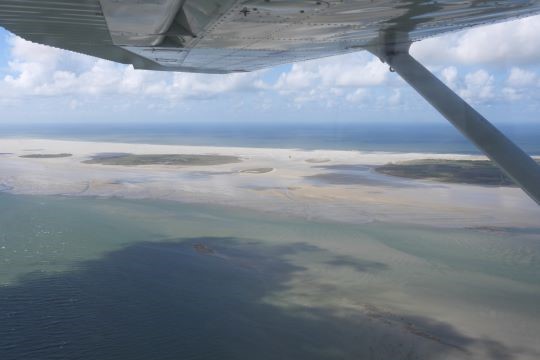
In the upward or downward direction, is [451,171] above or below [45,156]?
above

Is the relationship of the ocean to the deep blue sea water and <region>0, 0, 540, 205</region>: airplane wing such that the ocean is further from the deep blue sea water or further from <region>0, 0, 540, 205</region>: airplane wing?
the deep blue sea water

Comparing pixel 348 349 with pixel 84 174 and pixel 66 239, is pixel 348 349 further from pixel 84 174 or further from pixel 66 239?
pixel 84 174

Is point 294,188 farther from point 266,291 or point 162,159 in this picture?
point 162,159

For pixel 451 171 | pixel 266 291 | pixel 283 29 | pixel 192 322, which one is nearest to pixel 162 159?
pixel 451 171

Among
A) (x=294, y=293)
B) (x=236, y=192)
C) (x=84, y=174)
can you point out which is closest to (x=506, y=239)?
(x=294, y=293)

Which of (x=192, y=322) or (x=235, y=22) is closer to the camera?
(x=235, y=22)

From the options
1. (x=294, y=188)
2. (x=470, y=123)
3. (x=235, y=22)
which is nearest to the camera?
(x=235, y=22)

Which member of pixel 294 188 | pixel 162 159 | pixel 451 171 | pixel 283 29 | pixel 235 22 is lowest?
pixel 294 188
